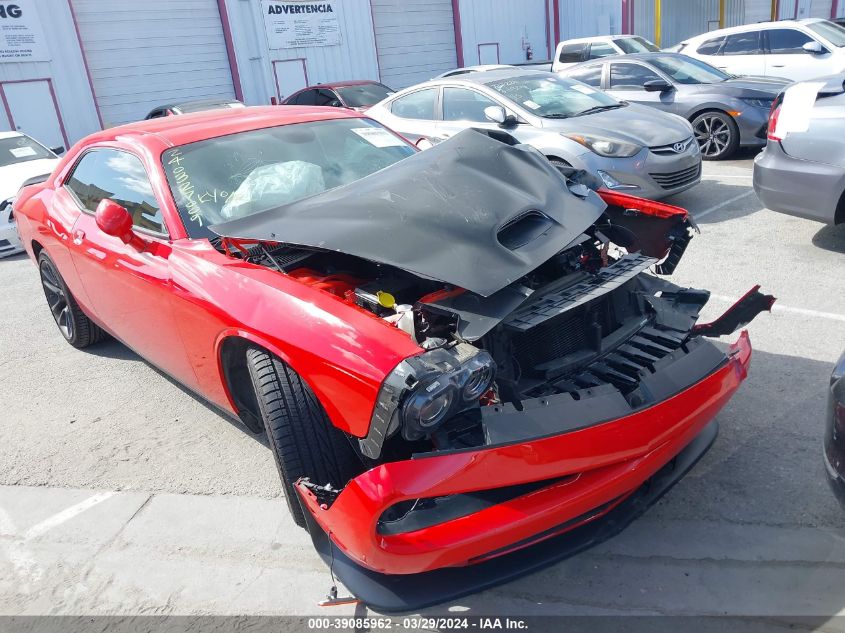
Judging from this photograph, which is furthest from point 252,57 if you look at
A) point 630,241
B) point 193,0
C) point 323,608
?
point 323,608

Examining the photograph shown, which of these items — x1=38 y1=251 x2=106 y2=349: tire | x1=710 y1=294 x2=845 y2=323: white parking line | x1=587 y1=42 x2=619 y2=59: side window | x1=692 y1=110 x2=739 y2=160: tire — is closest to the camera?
x1=710 y1=294 x2=845 y2=323: white parking line

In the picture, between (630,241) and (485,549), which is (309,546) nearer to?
(485,549)

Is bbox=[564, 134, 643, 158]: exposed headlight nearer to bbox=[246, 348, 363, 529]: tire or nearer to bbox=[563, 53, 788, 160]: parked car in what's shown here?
bbox=[563, 53, 788, 160]: parked car

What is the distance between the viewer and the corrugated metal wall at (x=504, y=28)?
20406mm

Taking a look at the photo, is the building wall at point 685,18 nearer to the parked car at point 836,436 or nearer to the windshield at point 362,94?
the windshield at point 362,94

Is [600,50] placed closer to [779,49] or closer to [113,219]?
[779,49]

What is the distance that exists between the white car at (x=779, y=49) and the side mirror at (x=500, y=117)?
641 cm

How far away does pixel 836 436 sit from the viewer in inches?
87.4

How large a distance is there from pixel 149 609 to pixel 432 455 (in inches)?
54.0

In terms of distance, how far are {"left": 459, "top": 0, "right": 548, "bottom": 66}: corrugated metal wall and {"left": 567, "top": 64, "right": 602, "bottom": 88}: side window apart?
11.2 metres

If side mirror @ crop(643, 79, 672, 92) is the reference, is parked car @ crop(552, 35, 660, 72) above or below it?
above

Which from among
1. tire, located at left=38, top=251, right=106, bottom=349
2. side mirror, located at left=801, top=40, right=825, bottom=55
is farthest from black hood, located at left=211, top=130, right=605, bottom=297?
side mirror, located at left=801, top=40, right=825, bottom=55

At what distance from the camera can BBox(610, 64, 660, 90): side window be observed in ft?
30.8

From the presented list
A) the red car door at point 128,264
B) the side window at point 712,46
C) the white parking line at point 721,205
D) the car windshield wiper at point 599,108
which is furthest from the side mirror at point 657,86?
the red car door at point 128,264
